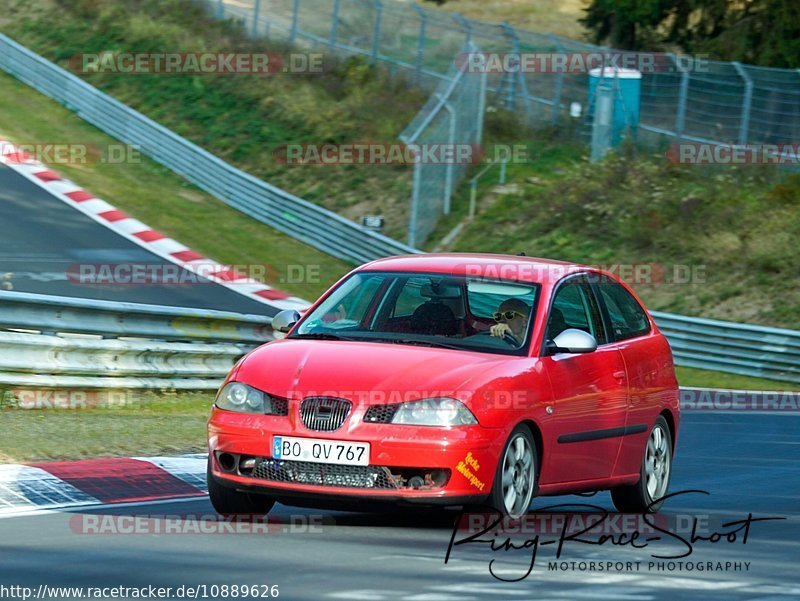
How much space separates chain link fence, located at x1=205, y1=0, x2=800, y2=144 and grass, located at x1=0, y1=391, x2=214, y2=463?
668 inches

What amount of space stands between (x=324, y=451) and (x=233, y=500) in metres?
0.80

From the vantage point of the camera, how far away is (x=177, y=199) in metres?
30.6

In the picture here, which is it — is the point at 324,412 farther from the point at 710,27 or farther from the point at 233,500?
the point at 710,27

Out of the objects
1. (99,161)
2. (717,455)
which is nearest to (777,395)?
(717,455)

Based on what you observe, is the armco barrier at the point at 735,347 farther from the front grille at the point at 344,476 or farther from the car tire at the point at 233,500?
the front grille at the point at 344,476

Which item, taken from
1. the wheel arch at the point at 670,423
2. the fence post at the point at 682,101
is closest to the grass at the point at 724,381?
the fence post at the point at 682,101

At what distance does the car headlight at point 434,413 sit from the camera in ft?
25.1

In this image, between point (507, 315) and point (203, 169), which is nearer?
point (507, 315)

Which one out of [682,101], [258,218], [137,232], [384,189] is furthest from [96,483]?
[384,189]

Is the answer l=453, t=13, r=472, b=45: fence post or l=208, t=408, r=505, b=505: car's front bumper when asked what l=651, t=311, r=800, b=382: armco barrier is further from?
l=208, t=408, r=505, b=505: car's front bumper

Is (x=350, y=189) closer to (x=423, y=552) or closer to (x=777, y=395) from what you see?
(x=777, y=395)

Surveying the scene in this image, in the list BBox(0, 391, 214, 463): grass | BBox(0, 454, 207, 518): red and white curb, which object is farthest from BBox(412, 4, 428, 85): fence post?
BBox(0, 454, 207, 518): red and white curb

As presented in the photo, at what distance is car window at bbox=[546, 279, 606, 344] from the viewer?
29.6 ft

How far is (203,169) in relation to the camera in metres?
32.0
